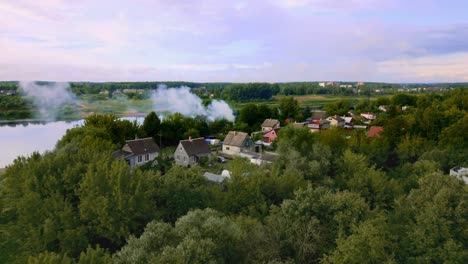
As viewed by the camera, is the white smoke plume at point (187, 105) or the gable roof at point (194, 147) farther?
the white smoke plume at point (187, 105)

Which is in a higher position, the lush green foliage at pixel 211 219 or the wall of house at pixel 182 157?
the lush green foliage at pixel 211 219

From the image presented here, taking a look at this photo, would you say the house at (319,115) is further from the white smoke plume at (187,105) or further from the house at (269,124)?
the white smoke plume at (187,105)

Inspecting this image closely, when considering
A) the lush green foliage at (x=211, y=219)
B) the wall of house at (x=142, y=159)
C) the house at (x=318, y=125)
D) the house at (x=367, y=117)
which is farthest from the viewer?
the house at (x=367, y=117)

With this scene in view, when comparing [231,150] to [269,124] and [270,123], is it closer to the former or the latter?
[269,124]

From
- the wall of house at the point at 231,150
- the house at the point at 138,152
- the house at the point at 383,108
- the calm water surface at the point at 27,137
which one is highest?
the house at the point at 383,108

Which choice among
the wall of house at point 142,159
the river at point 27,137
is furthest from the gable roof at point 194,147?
the river at point 27,137

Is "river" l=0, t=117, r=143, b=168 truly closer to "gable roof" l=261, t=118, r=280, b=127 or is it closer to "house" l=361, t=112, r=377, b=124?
"gable roof" l=261, t=118, r=280, b=127

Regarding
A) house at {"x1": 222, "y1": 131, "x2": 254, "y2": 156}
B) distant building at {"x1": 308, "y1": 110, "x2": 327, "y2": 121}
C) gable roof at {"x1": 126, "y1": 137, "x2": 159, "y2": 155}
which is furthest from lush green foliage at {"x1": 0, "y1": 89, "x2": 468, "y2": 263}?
distant building at {"x1": 308, "y1": 110, "x2": 327, "y2": 121}
